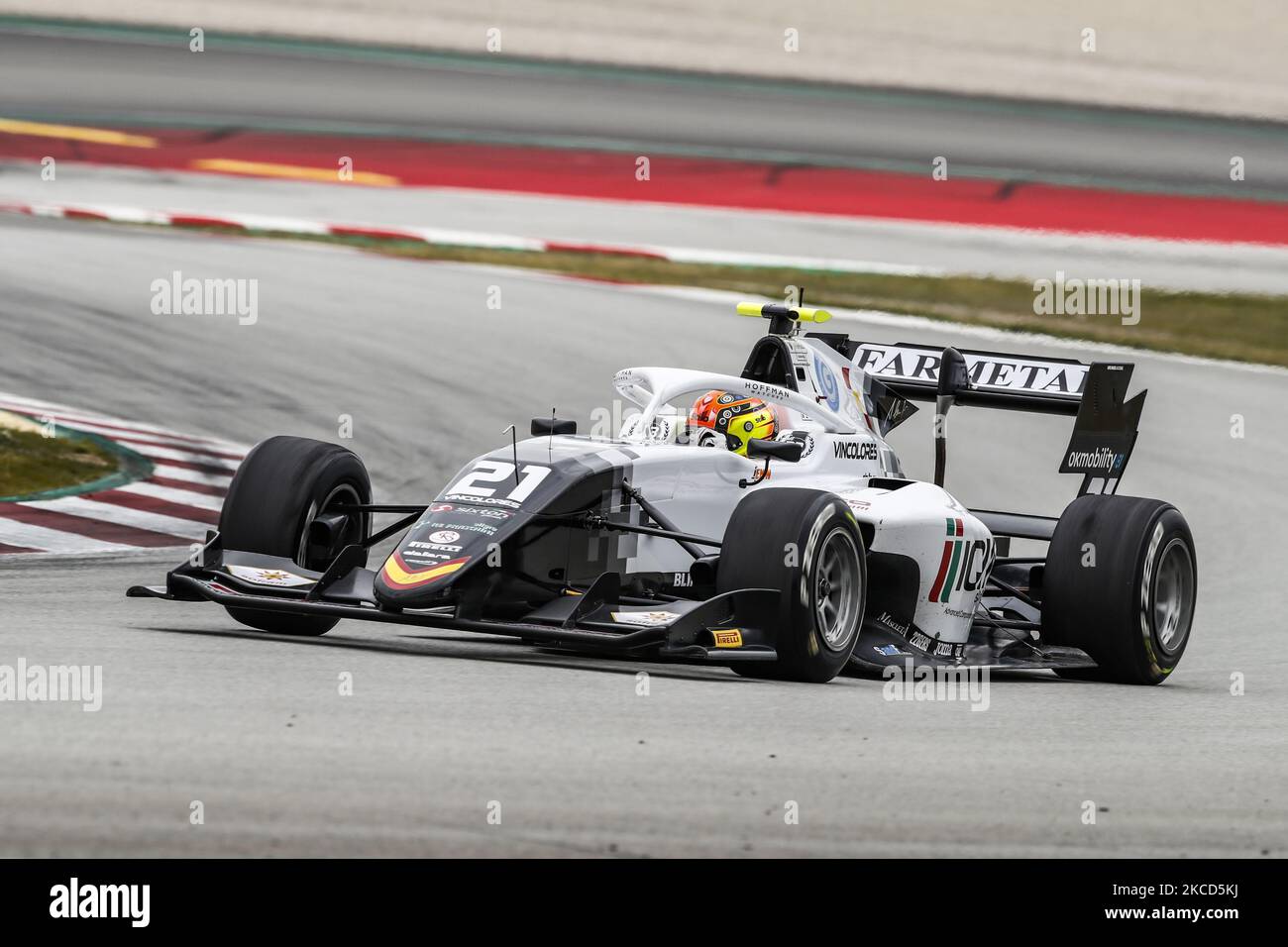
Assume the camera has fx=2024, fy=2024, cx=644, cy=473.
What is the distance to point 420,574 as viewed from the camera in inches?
323

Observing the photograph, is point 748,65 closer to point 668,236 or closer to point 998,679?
point 668,236

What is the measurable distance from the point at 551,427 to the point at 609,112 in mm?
23817

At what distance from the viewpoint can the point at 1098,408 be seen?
10.8m

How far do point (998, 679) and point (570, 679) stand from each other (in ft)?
8.68

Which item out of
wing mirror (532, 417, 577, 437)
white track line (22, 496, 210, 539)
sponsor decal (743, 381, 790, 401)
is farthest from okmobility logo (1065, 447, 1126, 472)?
white track line (22, 496, 210, 539)

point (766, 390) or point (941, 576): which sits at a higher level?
point (766, 390)

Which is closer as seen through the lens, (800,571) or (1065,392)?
(800,571)

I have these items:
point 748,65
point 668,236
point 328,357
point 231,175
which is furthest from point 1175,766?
point 748,65

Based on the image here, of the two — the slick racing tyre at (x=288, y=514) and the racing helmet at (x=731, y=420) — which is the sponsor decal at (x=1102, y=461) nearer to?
the racing helmet at (x=731, y=420)

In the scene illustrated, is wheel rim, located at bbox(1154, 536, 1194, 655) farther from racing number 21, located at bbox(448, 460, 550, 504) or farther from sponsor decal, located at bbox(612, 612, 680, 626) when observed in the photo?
racing number 21, located at bbox(448, 460, 550, 504)

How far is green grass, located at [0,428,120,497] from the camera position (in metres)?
12.5

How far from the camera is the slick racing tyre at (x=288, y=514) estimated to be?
910 cm
